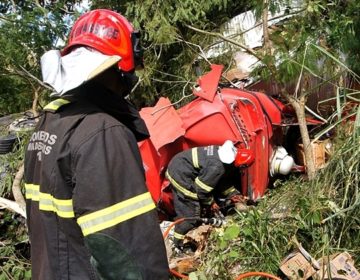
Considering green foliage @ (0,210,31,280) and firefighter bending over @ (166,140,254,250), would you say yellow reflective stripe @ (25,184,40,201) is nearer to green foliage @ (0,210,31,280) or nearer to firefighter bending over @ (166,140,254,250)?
green foliage @ (0,210,31,280)

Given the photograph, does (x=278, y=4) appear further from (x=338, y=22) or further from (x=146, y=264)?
(x=146, y=264)

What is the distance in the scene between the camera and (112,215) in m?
1.20

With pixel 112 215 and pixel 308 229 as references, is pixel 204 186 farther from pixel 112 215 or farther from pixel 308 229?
pixel 112 215

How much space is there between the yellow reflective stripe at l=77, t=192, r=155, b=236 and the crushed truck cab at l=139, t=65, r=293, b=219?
3.30 metres

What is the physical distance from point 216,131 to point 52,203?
3319mm

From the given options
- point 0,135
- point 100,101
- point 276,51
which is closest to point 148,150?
point 276,51

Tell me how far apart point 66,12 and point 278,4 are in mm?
3517

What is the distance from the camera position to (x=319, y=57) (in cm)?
355

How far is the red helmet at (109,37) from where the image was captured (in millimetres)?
1443

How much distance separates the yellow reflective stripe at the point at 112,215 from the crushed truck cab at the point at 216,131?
330cm

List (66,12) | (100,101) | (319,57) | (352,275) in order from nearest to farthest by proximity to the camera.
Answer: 1. (100,101)
2. (352,275)
3. (319,57)
4. (66,12)

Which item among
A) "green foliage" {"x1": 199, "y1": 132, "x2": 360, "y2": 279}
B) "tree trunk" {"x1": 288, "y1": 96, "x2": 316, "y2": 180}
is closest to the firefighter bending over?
"tree trunk" {"x1": 288, "y1": 96, "x2": 316, "y2": 180}

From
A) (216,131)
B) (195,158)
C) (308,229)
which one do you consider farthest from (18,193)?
(308,229)

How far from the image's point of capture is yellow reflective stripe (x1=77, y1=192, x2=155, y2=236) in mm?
1197
